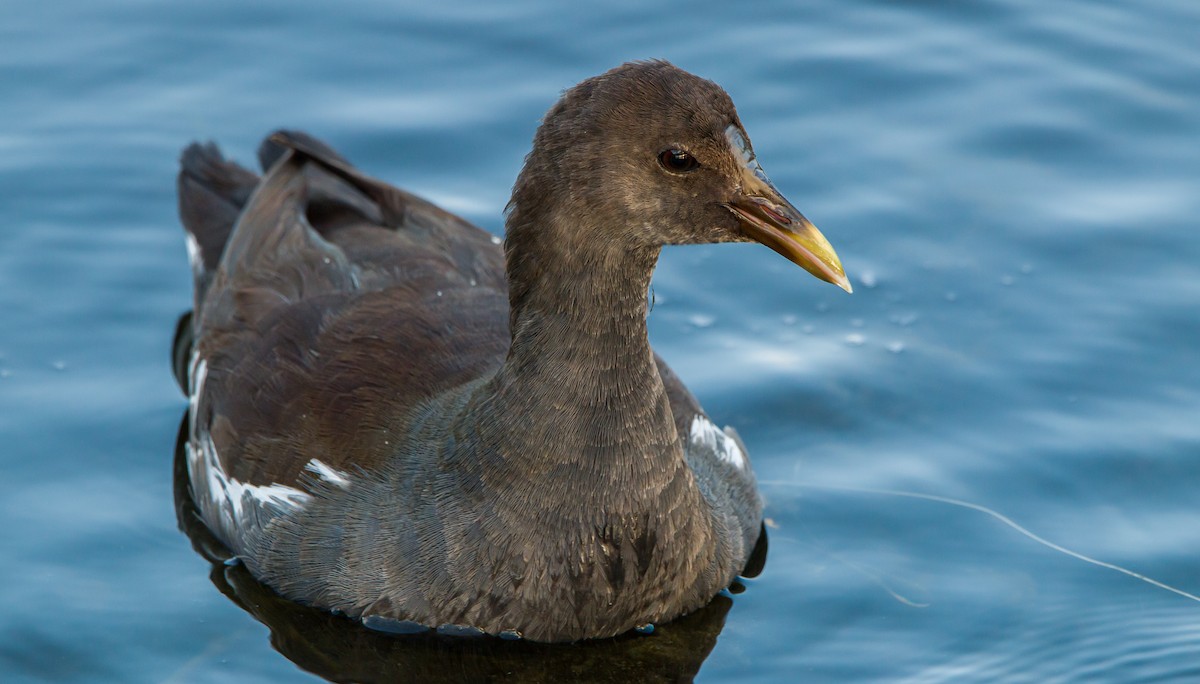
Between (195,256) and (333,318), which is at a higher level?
(333,318)

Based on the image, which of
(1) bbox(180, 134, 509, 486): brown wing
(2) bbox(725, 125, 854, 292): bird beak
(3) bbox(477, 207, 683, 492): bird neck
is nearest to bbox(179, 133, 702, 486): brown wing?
(1) bbox(180, 134, 509, 486): brown wing

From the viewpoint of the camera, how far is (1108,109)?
9.19 metres

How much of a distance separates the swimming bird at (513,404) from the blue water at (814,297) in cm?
35

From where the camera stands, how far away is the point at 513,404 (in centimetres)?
593

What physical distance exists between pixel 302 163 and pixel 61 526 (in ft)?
5.99

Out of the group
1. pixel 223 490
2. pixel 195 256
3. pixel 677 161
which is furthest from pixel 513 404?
pixel 195 256

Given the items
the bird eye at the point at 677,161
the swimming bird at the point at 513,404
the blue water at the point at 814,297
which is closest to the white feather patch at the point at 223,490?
the swimming bird at the point at 513,404

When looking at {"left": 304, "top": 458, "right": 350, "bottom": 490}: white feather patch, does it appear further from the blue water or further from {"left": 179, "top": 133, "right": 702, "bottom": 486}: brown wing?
the blue water

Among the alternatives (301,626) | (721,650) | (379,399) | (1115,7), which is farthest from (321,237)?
(1115,7)

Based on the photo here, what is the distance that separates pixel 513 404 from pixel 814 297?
2705mm

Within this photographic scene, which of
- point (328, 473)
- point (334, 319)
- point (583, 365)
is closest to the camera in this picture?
point (583, 365)

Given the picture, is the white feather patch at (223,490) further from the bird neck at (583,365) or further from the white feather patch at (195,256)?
the bird neck at (583,365)

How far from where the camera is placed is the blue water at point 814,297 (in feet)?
21.4

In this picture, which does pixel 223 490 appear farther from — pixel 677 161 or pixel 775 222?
pixel 775 222
